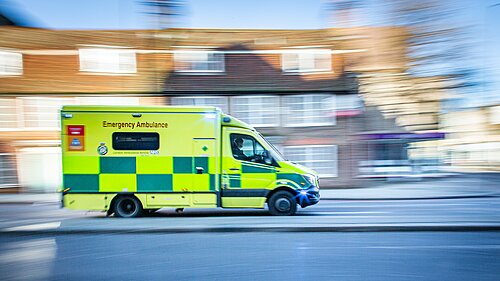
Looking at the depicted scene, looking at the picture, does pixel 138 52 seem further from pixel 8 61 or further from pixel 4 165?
pixel 4 165

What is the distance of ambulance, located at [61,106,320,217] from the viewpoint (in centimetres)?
820

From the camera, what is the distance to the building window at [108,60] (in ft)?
53.8

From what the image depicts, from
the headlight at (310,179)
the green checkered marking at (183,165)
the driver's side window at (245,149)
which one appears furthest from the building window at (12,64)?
the headlight at (310,179)

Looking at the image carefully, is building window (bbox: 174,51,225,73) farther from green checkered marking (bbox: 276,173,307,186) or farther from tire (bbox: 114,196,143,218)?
green checkered marking (bbox: 276,173,307,186)

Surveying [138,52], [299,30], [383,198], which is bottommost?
[383,198]

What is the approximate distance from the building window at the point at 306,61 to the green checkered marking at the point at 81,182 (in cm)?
1151

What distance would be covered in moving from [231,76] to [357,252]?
1320 cm

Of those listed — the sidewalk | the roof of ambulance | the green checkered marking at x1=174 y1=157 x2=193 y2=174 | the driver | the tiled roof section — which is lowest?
the sidewalk

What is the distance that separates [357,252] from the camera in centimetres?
523

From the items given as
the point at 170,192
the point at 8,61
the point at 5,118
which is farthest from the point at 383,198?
the point at 5,118

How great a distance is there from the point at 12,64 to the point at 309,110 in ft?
43.7

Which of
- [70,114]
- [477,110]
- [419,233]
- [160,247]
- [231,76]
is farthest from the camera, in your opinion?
[231,76]

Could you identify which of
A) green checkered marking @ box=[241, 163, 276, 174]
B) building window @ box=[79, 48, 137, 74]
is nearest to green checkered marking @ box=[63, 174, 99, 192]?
green checkered marking @ box=[241, 163, 276, 174]

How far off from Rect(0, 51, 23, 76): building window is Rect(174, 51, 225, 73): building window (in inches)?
264
